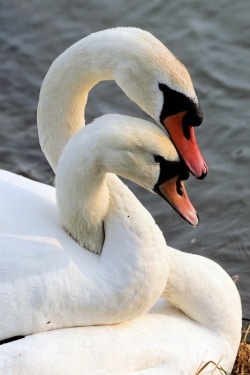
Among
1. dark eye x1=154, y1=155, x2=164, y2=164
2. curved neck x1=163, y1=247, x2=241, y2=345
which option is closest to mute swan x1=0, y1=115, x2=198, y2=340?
dark eye x1=154, y1=155, x2=164, y2=164

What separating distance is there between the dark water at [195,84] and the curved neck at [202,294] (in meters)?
1.07

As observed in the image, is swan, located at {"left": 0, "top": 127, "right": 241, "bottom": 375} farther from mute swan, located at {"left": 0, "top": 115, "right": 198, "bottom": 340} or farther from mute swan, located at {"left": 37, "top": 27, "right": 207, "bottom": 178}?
mute swan, located at {"left": 37, "top": 27, "right": 207, "bottom": 178}

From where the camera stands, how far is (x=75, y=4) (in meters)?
9.66

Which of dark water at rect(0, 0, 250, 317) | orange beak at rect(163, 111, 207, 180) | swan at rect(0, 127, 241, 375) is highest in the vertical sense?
orange beak at rect(163, 111, 207, 180)

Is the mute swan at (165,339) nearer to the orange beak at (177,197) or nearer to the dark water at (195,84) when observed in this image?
the orange beak at (177,197)

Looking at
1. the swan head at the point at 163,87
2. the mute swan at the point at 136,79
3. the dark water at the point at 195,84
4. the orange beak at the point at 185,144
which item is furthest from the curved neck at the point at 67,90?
the dark water at the point at 195,84

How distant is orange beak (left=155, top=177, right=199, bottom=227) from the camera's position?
4.72 m

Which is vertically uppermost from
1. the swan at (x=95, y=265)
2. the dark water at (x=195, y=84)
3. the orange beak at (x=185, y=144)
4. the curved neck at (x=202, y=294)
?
the orange beak at (x=185, y=144)

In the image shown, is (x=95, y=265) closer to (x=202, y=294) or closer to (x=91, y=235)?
(x=91, y=235)

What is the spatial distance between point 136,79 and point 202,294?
4.65ft

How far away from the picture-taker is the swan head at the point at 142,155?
4562mm

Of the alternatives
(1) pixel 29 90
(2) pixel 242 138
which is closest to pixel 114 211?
(2) pixel 242 138

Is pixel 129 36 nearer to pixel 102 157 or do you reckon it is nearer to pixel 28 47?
pixel 102 157

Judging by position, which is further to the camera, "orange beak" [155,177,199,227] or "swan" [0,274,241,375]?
"orange beak" [155,177,199,227]
